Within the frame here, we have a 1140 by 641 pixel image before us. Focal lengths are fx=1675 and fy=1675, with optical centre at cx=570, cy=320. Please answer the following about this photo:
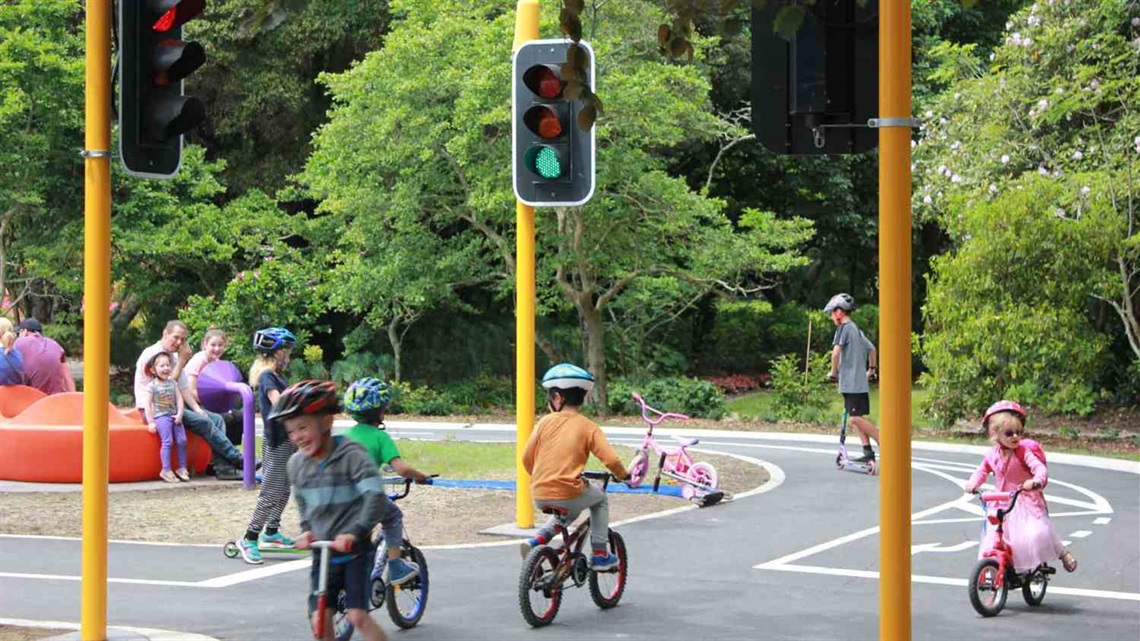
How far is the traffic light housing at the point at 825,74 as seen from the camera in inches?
214

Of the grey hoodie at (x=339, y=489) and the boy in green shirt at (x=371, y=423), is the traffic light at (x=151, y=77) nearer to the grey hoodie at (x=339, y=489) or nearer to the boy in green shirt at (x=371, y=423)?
the grey hoodie at (x=339, y=489)

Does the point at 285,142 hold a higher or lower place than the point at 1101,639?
higher

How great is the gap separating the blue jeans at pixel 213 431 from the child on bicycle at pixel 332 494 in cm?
982

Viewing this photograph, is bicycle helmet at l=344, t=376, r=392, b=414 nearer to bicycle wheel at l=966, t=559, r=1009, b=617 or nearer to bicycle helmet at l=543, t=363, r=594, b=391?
bicycle helmet at l=543, t=363, r=594, b=391

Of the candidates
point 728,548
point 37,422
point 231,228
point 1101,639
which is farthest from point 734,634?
point 231,228

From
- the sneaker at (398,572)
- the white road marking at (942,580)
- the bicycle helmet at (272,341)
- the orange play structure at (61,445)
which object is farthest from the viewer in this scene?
the orange play structure at (61,445)

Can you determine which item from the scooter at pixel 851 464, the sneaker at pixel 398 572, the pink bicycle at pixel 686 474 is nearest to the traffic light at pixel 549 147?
the sneaker at pixel 398 572

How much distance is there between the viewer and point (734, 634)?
30.9ft

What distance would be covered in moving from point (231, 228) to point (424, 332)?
4.68 metres

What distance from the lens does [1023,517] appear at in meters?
10.4

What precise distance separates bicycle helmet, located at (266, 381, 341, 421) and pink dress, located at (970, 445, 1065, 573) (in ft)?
15.0

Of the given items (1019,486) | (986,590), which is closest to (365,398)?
(986,590)

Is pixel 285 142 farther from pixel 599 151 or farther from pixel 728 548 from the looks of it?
pixel 728 548

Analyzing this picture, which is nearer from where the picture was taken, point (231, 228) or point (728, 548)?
point (728, 548)
